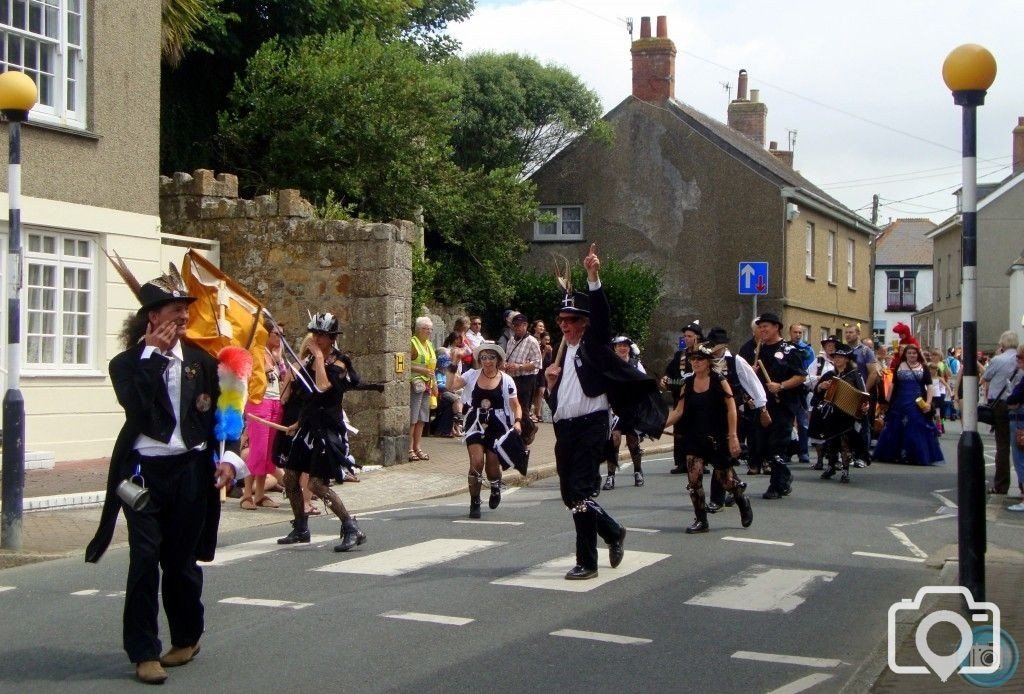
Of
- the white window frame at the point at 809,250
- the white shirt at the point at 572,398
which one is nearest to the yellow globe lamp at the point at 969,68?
the white shirt at the point at 572,398

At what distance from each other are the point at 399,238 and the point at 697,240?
20636 mm

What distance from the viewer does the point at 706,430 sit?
37.2ft

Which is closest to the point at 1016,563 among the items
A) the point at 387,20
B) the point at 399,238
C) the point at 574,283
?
the point at 399,238

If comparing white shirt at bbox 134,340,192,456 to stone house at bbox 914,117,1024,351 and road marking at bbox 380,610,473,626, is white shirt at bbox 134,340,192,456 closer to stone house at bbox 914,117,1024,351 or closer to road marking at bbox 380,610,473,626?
road marking at bbox 380,610,473,626

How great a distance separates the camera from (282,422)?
1082 cm

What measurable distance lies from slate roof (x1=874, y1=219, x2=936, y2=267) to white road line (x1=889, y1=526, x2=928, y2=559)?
228 feet

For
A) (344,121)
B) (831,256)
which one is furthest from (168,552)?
(831,256)

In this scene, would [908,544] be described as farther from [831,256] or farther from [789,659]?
[831,256]

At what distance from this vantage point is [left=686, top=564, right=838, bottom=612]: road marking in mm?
8312

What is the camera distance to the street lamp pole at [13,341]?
33.5ft

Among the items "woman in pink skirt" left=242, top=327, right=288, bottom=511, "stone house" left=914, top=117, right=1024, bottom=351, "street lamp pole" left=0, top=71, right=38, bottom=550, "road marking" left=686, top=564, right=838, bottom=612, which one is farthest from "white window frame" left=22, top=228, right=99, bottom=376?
"stone house" left=914, top=117, right=1024, bottom=351

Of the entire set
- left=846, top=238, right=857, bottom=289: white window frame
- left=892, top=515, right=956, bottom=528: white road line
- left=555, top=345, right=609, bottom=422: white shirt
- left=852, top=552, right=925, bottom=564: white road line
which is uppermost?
left=846, top=238, right=857, bottom=289: white window frame

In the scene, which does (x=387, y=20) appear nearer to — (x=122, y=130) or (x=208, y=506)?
(x=122, y=130)

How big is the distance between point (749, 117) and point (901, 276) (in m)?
39.8
